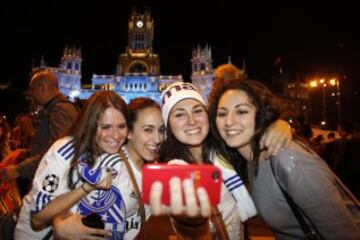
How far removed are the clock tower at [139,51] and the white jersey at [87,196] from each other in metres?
80.1

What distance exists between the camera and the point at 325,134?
483 inches

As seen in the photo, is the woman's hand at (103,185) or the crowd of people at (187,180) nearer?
the crowd of people at (187,180)

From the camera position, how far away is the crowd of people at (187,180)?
2.12 meters

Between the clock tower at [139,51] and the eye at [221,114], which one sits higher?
the clock tower at [139,51]

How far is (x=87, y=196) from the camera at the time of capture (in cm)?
269

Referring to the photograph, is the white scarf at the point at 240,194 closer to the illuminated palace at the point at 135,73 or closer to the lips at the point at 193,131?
the lips at the point at 193,131

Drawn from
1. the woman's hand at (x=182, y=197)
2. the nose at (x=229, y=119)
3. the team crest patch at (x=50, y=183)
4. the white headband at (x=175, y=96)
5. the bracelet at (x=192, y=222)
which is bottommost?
the bracelet at (x=192, y=222)

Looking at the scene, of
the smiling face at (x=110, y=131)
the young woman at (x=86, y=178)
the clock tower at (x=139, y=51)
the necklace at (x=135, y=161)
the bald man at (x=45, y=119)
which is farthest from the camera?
the clock tower at (x=139, y=51)

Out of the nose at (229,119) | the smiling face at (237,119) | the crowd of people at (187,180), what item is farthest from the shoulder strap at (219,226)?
the nose at (229,119)

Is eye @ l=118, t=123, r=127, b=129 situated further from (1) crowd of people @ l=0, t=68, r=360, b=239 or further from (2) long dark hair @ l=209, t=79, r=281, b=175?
(2) long dark hair @ l=209, t=79, r=281, b=175

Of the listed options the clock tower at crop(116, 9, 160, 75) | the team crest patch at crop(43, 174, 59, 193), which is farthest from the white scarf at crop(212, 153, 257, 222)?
the clock tower at crop(116, 9, 160, 75)

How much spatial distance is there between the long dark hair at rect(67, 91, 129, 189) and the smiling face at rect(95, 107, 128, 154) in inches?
1.6

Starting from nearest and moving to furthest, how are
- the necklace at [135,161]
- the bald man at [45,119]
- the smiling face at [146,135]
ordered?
the necklace at [135,161] < the smiling face at [146,135] < the bald man at [45,119]

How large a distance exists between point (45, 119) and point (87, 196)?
2415mm
